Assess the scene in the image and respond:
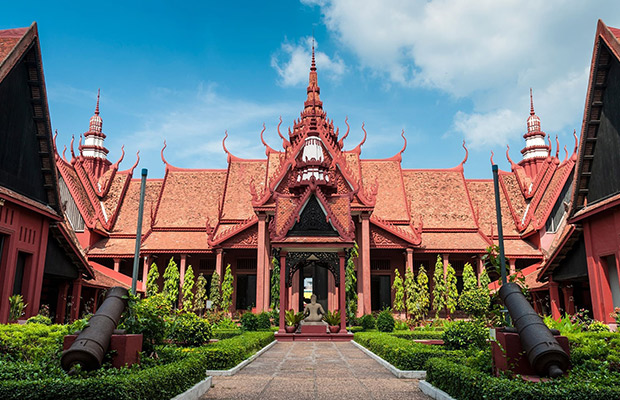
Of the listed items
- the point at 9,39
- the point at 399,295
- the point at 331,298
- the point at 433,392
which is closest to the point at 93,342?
the point at 433,392

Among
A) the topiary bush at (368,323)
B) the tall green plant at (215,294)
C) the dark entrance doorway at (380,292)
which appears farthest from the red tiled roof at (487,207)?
the tall green plant at (215,294)

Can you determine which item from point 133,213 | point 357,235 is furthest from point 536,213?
point 133,213

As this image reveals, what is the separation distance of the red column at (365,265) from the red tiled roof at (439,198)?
5277 mm

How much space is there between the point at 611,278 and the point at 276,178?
13553 millimetres

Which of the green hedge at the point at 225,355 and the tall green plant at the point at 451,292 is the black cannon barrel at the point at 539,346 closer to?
the green hedge at the point at 225,355

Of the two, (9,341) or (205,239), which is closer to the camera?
(9,341)

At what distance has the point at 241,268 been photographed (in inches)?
969

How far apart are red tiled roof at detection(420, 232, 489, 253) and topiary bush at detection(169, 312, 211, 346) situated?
15.0 metres

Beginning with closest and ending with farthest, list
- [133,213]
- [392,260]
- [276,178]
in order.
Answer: [276,178] → [392,260] → [133,213]

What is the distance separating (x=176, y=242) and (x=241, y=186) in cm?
518

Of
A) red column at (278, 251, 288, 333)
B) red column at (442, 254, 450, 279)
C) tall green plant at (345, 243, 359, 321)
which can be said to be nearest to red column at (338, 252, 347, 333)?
red column at (278, 251, 288, 333)

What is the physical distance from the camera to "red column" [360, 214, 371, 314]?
21.0m

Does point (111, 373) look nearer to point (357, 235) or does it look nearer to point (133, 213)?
point (357, 235)

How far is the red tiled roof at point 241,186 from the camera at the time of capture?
26078 mm
